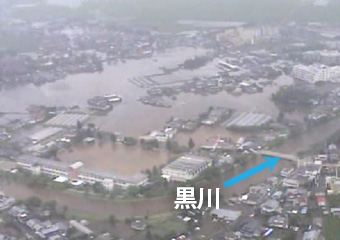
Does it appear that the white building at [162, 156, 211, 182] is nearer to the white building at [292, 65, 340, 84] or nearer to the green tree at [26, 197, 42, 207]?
the green tree at [26, 197, 42, 207]

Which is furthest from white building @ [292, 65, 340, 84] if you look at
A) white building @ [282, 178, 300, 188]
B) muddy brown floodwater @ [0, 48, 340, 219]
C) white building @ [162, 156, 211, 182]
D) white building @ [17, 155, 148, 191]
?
white building @ [17, 155, 148, 191]

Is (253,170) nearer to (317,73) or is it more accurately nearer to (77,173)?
(77,173)

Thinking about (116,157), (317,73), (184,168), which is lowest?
A: (116,157)

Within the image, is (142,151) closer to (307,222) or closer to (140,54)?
(307,222)

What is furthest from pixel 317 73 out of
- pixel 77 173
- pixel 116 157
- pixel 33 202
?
pixel 33 202

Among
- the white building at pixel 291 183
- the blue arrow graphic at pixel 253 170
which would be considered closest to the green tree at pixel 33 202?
the blue arrow graphic at pixel 253 170

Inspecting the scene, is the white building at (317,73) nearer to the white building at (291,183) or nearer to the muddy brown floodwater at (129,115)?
the muddy brown floodwater at (129,115)
